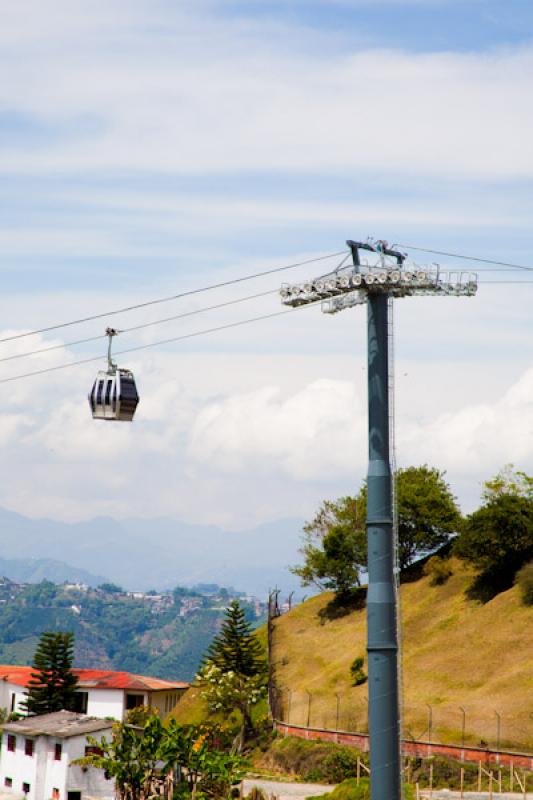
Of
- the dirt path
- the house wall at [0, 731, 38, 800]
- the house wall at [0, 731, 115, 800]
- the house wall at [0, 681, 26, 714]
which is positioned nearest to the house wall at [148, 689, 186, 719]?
the house wall at [0, 681, 26, 714]

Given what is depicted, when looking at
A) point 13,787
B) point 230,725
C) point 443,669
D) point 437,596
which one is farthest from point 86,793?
point 437,596

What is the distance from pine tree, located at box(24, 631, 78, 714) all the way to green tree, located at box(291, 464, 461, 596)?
2766 centimetres

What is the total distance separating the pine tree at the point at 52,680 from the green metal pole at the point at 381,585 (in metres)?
64.2

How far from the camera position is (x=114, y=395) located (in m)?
45.2

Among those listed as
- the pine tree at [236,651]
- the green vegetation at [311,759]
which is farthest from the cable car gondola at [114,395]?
the pine tree at [236,651]

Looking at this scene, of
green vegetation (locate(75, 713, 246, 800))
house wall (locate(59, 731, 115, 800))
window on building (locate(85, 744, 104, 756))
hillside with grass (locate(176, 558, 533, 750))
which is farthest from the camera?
window on building (locate(85, 744, 104, 756))

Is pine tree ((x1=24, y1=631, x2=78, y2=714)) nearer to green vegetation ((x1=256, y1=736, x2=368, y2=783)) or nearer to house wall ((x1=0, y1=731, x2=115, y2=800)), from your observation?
house wall ((x1=0, y1=731, x2=115, y2=800))

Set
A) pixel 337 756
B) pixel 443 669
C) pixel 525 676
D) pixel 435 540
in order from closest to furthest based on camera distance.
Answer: pixel 337 756 < pixel 525 676 < pixel 443 669 < pixel 435 540

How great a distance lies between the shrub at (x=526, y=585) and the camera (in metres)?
99.7

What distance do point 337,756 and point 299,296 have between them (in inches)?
1780

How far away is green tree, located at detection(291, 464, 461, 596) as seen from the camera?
116 metres

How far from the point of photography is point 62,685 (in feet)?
347

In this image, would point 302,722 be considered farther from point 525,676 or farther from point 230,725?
point 525,676

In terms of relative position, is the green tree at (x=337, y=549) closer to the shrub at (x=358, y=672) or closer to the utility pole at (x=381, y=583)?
the shrub at (x=358, y=672)
